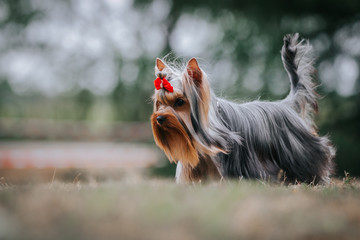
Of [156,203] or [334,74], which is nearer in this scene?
[156,203]

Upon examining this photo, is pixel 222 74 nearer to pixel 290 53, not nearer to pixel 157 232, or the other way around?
pixel 290 53

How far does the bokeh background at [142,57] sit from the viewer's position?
8086 mm

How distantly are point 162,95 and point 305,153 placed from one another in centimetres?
203

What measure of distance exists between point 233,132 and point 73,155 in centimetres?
991

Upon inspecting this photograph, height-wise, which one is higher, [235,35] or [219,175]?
[235,35]

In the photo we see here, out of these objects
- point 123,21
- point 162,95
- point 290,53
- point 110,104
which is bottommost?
point 110,104

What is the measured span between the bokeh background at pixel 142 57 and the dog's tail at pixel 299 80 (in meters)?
1.56

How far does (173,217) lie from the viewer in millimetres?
1904

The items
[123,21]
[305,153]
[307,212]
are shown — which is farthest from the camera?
[123,21]

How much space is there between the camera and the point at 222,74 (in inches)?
332

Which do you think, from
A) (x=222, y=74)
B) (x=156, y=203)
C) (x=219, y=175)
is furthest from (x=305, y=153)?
(x=222, y=74)

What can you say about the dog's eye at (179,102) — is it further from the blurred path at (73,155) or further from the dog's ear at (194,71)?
the blurred path at (73,155)

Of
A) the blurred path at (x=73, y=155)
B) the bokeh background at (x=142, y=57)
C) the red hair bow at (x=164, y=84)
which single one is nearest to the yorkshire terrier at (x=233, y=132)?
the red hair bow at (x=164, y=84)

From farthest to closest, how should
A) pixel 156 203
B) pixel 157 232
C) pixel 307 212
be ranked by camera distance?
pixel 156 203 → pixel 307 212 → pixel 157 232
